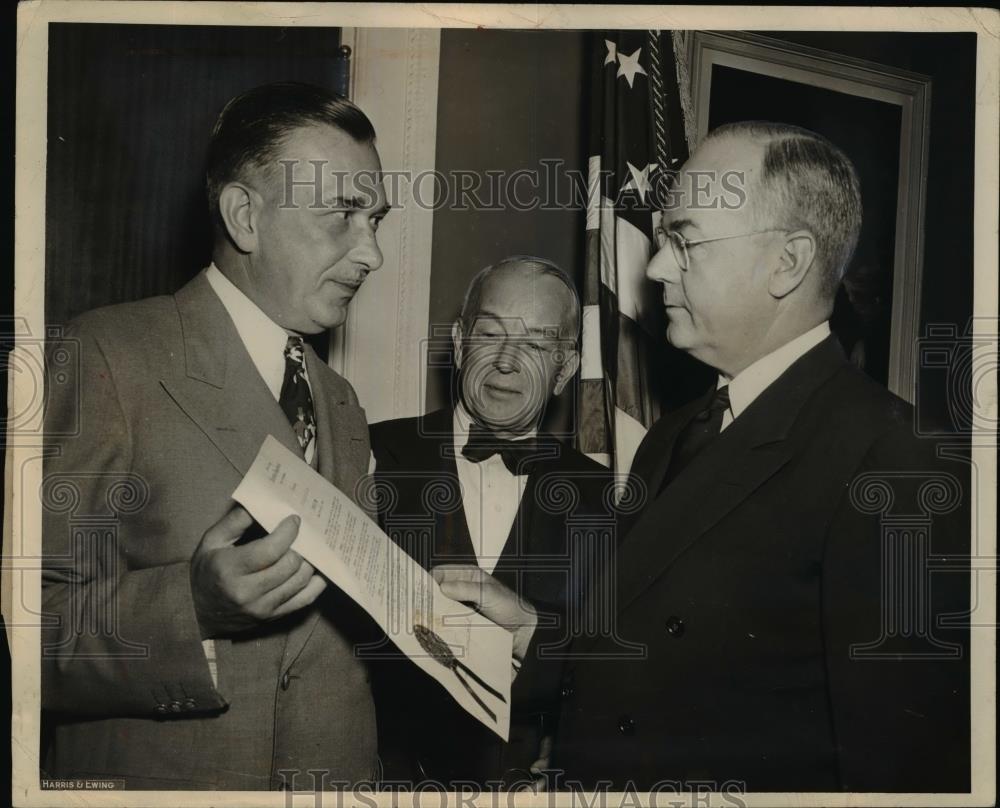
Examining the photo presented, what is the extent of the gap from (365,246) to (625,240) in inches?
25.3

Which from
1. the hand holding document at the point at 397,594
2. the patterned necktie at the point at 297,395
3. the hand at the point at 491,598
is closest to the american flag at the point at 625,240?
the hand at the point at 491,598

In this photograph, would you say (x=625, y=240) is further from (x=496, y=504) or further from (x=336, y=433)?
(x=336, y=433)

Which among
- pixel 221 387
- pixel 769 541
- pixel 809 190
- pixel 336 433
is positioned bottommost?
pixel 769 541

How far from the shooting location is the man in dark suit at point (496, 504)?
245 centimetres

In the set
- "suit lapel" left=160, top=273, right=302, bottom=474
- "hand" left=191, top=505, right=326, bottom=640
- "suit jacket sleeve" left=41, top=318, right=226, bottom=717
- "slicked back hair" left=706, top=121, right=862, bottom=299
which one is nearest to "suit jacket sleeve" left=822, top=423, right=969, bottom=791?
"slicked back hair" left=706, top=121, right=862, bottom=299

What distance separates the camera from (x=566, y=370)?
2482mm

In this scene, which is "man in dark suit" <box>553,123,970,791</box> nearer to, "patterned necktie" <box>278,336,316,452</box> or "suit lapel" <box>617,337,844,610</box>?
"suit lapel" <box>617,337,844,610</box>

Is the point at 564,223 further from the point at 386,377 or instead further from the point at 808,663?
the point at 808,663

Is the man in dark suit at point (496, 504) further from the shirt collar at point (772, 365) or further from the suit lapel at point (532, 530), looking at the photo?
the shirt collar at point (772, 365)

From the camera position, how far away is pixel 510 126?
2.53 m

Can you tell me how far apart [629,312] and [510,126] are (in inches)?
21.7

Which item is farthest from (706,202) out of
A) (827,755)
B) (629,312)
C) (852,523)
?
(827,755)

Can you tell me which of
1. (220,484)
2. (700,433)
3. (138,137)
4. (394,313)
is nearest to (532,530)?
(700,433)

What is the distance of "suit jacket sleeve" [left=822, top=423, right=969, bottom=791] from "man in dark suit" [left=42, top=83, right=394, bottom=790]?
3.79 feet
